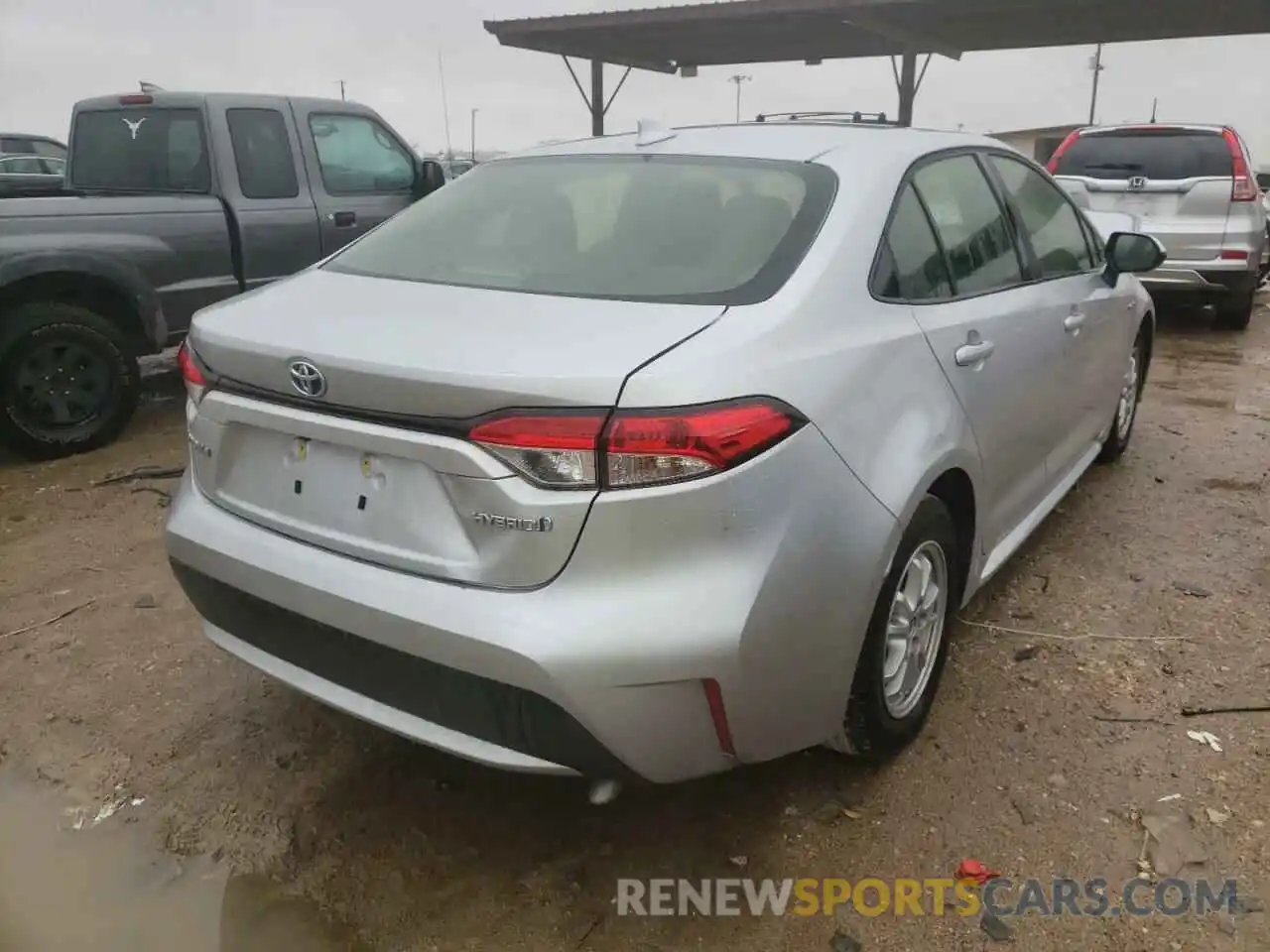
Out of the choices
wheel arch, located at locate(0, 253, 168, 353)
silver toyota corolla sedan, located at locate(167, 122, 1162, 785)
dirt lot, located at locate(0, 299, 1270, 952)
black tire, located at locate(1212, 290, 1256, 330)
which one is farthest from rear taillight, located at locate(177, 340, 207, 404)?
black tire, located at locate(1212, 290, 1256, 330)

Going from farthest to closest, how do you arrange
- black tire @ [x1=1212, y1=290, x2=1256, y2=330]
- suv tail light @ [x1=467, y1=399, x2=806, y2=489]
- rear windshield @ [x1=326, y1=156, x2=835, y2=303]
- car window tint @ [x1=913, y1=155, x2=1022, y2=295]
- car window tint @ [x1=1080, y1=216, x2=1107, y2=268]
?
1. black tire @ [x1=1212, y1=290, x2=1256, y2=330]
2. car window tint @ [x1=1080, y1=216, x2=1107, y2=268]
3. car window tint @ [x1=913, y1=155, x2=1022, y2=295]
4. rear windshield @ [x1=326, y1=156, x2=835, y2=303]
5. suv tail light @ [x1=467, y1=399, x2=806, y2=489]

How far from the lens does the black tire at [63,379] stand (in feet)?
16.6

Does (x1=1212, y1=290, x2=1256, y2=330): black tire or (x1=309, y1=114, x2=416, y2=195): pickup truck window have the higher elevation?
(x1=309, y1=114, x2=416, y2=195): pickup truck window

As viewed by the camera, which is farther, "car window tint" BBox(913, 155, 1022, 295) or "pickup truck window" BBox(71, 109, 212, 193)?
"pickup truck window" BBox(71, 109, 212, 193)

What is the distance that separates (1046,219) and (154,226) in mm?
4446

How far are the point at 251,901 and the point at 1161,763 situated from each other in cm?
227

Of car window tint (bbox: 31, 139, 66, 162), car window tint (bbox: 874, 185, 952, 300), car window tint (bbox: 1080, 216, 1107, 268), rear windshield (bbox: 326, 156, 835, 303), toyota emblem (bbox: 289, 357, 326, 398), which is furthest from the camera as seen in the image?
car window tint (bbox: 31, 139, 66, 162)

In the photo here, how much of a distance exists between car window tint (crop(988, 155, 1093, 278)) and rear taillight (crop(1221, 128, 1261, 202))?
5.14 metres

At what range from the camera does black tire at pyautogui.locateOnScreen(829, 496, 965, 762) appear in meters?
2.31

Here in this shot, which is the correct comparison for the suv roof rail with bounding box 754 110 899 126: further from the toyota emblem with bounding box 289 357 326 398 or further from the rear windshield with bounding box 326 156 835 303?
the toyota emblem with bounding box 289 357 326 398

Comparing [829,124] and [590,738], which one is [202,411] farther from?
[829,124]

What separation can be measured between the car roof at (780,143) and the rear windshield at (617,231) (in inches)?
2.7

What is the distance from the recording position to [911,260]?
2.58 m

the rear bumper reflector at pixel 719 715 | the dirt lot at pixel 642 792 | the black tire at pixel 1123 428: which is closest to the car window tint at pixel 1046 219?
the black tire at pixel 1123 428
